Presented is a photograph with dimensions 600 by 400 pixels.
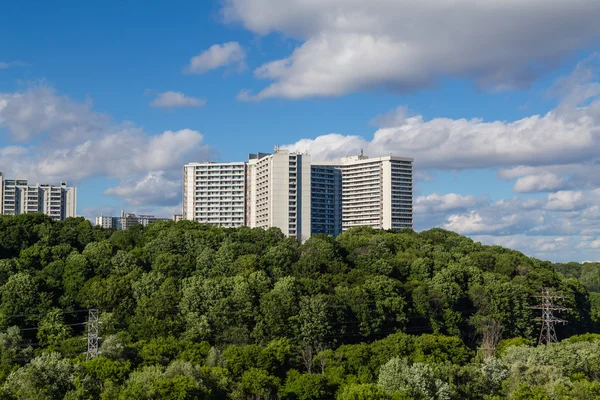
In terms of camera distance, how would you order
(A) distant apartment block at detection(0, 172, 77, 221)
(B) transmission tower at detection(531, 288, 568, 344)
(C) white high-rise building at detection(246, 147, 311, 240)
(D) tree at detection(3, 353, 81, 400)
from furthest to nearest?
(A) distant apartment block at detection(0, 172, 77, 221)
(C) white high-rise building at detection(246, 147, 311, 240)
(B) transmission tower at detection(531, 288, 568, 344)
(D) tree at detection(3, 353, 81, 400)

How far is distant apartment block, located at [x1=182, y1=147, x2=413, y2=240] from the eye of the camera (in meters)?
138

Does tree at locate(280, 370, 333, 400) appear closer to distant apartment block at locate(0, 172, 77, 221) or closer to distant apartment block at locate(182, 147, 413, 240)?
distant apartment block at locate(182, 147, 413, 240)

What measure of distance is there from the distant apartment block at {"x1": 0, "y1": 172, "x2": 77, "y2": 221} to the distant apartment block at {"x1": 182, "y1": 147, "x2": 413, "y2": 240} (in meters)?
42.1

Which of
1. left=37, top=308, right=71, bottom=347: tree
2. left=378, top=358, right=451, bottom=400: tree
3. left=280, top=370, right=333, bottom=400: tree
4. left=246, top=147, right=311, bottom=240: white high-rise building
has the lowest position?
left=280, top=370, right=333, bottom=400: tree

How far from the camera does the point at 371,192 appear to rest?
159375 mm

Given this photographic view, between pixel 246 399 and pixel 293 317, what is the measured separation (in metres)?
15.3

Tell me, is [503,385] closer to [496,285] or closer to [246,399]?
[246,399]

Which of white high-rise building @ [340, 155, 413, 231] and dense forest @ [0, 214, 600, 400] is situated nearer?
dense forest @ [0, 214, 600, 400]

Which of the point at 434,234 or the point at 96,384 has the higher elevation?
the point at 434,234

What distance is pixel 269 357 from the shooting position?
5938cm

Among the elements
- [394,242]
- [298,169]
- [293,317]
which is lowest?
[293,317]

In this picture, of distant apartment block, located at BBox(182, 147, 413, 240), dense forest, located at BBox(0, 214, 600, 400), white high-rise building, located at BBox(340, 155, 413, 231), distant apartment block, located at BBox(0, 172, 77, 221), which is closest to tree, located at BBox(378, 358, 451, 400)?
dense forest, located at BBox(0, 214, 600, 400)

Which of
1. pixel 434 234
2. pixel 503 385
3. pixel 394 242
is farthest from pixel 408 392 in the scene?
pixel 434 234

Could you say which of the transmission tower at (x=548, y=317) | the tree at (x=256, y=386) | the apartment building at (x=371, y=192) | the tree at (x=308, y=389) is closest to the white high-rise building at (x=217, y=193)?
the apartment building at (x=371, y=192)
